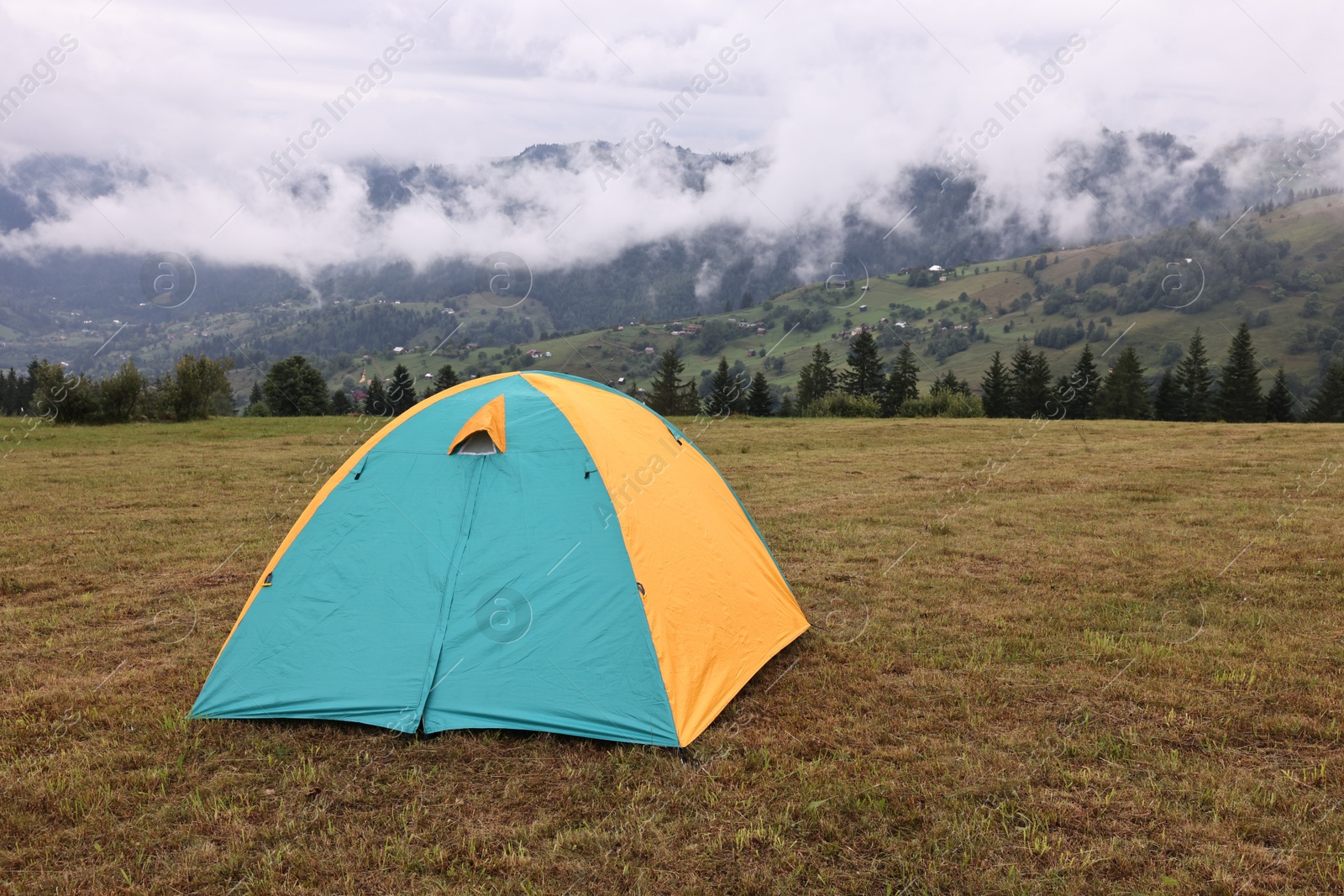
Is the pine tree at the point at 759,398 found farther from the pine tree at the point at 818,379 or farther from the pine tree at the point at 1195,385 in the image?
the pine tree at the point at 1195,385

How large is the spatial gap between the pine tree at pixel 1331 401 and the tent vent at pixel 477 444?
71.1 metres

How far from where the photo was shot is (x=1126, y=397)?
66188mm

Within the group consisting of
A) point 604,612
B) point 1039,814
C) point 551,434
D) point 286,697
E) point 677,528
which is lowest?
point 1039,814

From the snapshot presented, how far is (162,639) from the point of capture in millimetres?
8062

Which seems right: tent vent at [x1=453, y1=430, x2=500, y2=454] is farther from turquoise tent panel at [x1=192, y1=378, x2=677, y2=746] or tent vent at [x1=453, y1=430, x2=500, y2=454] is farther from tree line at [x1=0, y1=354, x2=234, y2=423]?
tree line at [x1=0, y1=354, x2=234, y2=423]

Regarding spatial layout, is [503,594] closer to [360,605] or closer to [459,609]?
[459,609]

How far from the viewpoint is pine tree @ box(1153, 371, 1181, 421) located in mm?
66625

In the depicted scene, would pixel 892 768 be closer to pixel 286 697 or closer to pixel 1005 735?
pixel 1005 735

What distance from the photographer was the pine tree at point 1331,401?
189 feet

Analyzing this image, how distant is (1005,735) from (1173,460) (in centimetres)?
1618

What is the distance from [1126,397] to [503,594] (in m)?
72.4

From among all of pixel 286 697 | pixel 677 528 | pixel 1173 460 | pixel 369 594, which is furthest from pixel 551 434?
pixel 1173 460

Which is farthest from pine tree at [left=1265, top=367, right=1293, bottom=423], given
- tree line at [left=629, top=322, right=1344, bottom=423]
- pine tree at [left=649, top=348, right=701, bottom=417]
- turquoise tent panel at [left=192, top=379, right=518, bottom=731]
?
turquoise tent panel at [left=192, top=379, right=518, bottom=731]

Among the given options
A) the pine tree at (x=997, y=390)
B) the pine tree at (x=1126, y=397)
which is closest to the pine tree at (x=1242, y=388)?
the pine tree at (x=1126, y=397)
